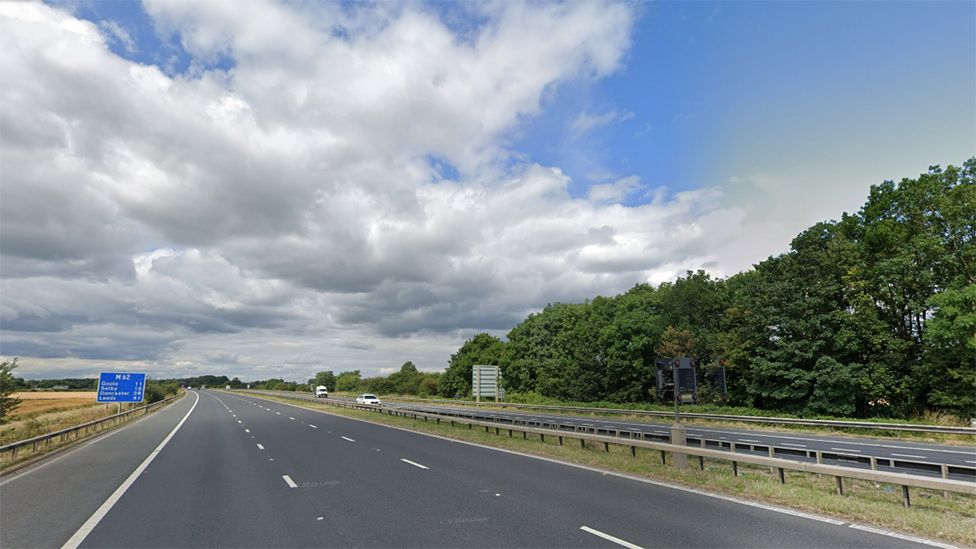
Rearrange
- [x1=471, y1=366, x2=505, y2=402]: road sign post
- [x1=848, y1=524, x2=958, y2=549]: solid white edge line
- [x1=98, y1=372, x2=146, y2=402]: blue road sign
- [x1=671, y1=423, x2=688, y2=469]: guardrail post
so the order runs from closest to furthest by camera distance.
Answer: [x1=848, y1=524, x2=958, y2=549]: solid white edge line < [x1=671, y1=423, x2=688, y2=469]: guardrail post < [x1=98, y1=372, x2=146, y2=402]: blue road sign < [x1=471, y1=366, x2=505, y2=402]: road sign post

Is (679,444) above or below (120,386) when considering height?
below

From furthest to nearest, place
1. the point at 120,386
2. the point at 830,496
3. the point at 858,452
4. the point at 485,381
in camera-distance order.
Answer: the point at 485,381
the point at 120,386
the point at 858,452
the point at 830,496

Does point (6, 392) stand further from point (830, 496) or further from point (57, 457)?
point (830, 496)

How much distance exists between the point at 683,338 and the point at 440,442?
34.0m

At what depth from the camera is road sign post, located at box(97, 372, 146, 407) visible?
42.1 m

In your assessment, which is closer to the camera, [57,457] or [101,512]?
[101,512]

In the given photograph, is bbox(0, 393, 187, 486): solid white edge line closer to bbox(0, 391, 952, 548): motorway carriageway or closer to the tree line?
bbox(0, 391, 952, 548): motorway carriageway

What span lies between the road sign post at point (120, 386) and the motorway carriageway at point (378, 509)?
95.3ft

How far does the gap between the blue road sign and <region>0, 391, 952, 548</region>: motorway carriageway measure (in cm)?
2904

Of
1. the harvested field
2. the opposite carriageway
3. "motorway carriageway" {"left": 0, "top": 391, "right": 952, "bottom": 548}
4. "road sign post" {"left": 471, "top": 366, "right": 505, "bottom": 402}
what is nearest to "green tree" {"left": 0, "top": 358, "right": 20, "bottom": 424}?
the harvested field

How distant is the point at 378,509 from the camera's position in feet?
33.2

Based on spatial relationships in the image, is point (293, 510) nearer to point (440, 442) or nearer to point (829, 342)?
point (440, 442)

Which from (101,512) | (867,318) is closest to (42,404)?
(101,512)

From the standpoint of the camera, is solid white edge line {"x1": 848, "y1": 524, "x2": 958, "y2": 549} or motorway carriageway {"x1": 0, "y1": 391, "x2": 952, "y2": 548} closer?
solid white edge line {"x1": 848, "y1": 524, "x2": 958, "y2": 549}
